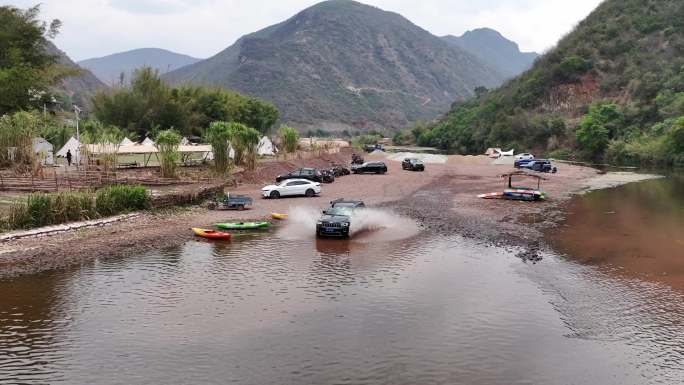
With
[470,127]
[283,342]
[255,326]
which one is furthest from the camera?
[470,127]

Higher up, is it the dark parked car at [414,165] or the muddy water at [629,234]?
the dark parked car at [414,165]

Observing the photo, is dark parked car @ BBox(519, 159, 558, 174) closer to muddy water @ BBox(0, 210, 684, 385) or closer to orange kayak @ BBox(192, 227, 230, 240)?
muddy water @ BBox(0, 210, 684, 385)

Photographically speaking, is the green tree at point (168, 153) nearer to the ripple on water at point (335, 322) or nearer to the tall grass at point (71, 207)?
the tall grass at point (71, 207)

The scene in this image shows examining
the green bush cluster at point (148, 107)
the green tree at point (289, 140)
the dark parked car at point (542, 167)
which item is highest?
the green bush cluster at point (148, 107)

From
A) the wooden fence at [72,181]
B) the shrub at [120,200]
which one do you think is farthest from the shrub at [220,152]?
the shrub at [120,200]

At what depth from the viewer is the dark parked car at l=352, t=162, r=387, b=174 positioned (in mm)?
67188

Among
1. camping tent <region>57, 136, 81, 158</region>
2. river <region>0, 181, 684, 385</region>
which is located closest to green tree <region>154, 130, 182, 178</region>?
camping tent <region>57, 136, 81, 158</region>

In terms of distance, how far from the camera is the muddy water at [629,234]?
83.7 ft

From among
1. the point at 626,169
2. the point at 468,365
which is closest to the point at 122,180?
the point at 468,365

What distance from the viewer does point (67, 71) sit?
226ft

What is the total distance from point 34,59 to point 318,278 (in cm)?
6040

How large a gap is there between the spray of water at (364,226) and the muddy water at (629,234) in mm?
8683

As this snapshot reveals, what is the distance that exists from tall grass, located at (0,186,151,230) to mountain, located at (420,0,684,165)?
234ft

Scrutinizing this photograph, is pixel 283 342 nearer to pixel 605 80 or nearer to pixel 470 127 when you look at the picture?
pixel 605 80
